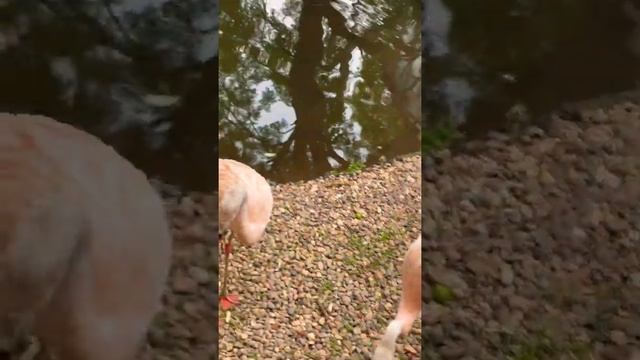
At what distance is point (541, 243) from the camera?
1.38m

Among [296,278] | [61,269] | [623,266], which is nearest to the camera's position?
[61,269]

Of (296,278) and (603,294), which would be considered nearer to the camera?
(603,294)

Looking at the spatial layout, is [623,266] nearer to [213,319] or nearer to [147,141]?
[213,319]

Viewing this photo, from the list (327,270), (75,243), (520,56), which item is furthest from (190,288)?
(520,56)

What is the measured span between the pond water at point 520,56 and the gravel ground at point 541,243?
4 centimetres

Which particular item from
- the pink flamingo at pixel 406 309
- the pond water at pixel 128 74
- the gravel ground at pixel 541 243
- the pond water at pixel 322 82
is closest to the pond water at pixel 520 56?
the gravel ground at pixel 541 243

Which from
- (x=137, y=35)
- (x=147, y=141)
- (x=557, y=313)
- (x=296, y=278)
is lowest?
(x=296, y=278)

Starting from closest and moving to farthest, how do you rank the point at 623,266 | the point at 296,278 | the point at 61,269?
the point at 61,269 → the point at 623,266 → the point at 296,278

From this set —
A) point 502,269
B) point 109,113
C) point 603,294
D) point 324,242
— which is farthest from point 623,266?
point 109,113

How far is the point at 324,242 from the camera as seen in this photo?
5.19 ft

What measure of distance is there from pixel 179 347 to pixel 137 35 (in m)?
0.54

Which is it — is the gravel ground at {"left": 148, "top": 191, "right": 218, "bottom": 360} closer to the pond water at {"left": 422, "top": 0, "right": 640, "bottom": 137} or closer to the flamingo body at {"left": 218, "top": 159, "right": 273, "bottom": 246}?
Result: the flamingo body at {"left": 218, "top": 159, "right": 273, "bottom": 246}

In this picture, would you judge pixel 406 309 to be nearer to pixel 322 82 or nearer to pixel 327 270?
pixel 327 270

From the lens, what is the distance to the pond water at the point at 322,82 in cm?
156
